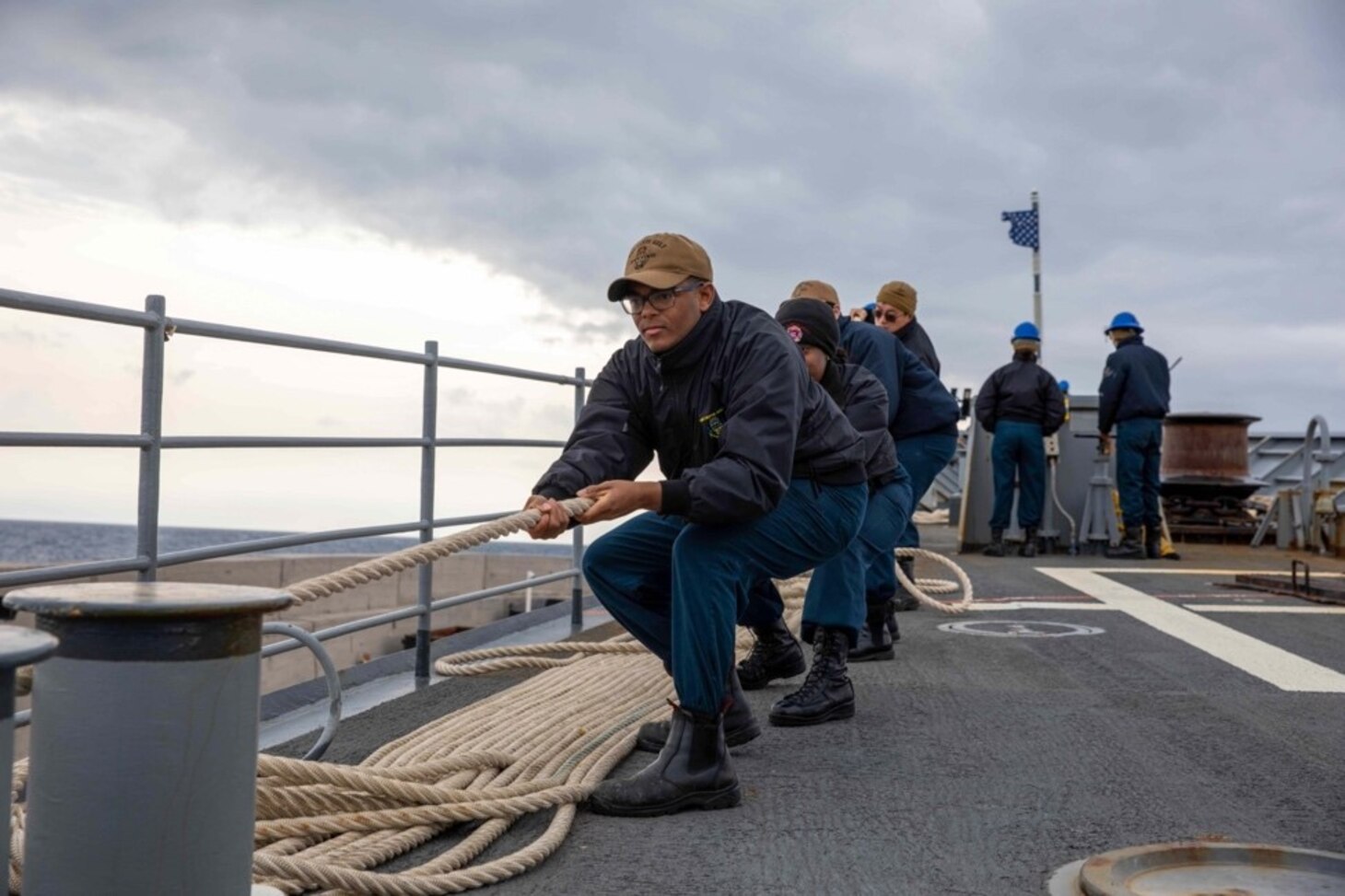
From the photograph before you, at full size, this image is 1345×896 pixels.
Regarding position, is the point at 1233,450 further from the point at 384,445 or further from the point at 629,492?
the point at 629,492

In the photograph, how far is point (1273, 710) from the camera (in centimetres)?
440

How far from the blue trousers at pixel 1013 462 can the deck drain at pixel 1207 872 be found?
30.2 ft

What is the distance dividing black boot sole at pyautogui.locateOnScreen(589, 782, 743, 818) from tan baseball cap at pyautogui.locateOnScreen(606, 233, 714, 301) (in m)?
1.18

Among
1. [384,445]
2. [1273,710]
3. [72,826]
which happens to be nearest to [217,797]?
[72,826]

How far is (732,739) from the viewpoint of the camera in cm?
378

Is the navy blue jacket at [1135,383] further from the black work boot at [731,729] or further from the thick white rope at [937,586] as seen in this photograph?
the black work boot at [731,729]

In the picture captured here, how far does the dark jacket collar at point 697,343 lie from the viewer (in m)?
3.27

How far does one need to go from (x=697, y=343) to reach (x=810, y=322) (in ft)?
3.12

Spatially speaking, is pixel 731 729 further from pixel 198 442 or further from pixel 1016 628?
pixel 1016 628

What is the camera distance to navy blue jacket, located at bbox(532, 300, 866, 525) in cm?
308

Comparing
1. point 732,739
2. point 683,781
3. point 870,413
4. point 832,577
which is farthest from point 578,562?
point 683,781

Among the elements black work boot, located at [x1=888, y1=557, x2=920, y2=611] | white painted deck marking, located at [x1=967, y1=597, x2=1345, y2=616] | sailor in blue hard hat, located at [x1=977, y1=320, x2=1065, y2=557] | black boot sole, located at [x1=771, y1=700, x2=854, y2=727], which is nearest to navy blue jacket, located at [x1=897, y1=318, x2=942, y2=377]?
black work boot, located at [x1=888, y1=557, x2=920, y2=611]

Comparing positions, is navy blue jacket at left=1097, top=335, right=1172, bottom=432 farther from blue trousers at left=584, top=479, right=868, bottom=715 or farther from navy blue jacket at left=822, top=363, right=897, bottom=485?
blue trousers at left=584, top=479, right=868, bottom=715

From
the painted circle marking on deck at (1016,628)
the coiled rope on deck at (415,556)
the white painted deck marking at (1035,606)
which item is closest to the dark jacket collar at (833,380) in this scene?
the coiled rope on deck at (415,556)
